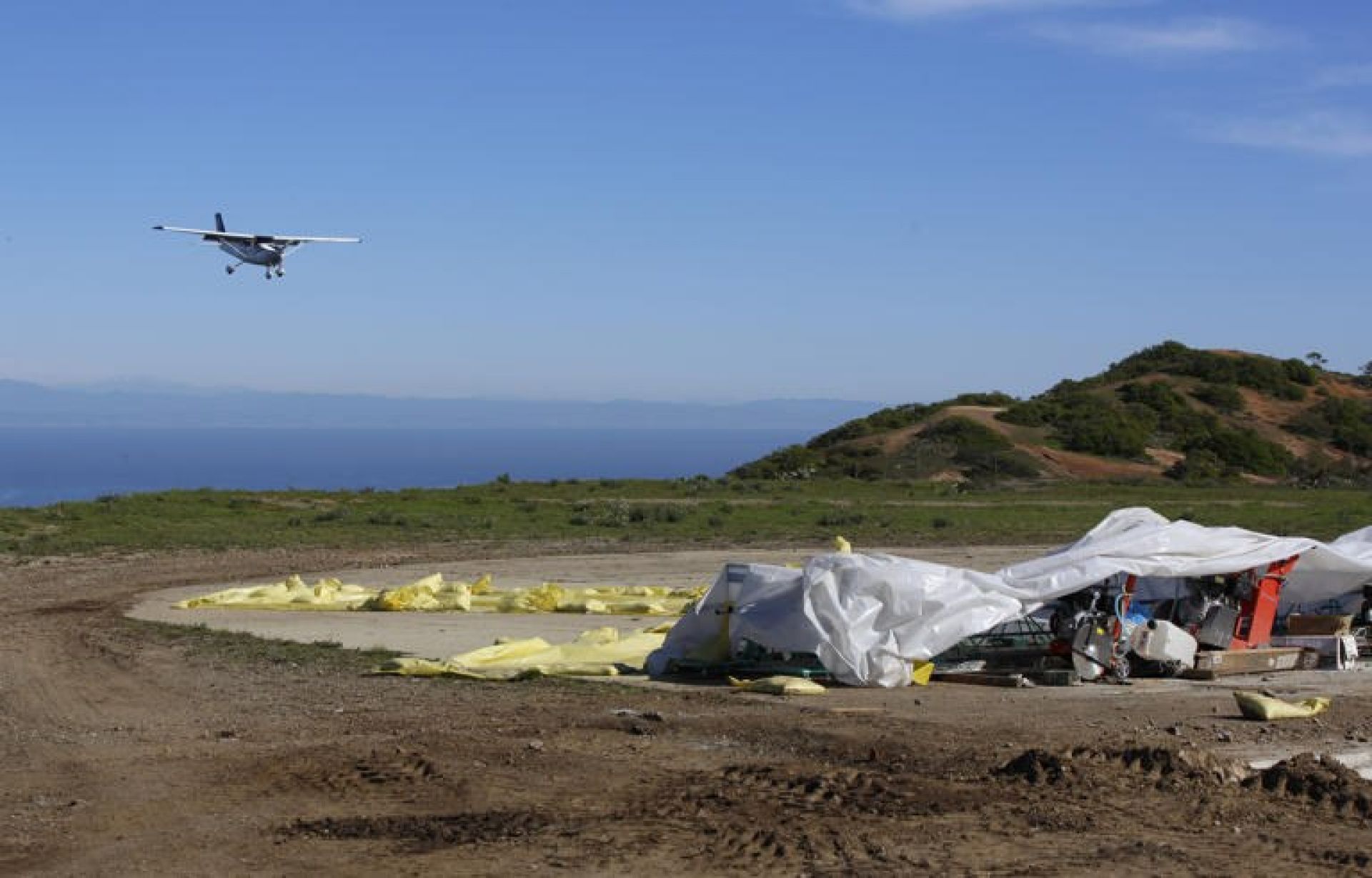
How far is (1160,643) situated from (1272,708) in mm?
2313

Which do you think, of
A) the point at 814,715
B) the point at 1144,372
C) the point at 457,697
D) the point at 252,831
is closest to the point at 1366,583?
the point at 814,715

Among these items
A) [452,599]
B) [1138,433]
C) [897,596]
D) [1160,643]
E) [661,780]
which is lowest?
[452,599]

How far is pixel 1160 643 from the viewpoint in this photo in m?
16.2

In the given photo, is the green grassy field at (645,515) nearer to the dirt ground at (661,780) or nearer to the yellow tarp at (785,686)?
the yellow tarp at (785,686)

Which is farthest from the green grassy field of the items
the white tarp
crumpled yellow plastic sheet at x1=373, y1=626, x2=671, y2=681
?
the white tarp

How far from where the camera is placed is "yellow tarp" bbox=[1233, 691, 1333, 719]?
1396 centimetres

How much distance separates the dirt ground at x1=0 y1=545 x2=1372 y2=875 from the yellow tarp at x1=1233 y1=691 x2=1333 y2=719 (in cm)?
13

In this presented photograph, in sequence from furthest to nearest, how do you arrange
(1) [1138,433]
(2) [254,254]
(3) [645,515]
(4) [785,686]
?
(1) [1138,433], (2) [254,254], (3) [645,515], (4) [785,686]

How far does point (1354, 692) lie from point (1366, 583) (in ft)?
11.2

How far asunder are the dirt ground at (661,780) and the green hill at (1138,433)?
45949mm

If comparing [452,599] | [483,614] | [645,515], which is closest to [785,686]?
[483,614]

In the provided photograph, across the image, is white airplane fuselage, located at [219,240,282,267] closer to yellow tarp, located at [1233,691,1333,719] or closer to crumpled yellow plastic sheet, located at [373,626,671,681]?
crumpled yellow plastic sheet, located at [373,626,671,681]

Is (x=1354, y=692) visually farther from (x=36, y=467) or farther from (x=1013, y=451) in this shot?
(x=36, y=467)

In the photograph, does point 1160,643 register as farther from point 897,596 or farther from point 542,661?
point 542,661
